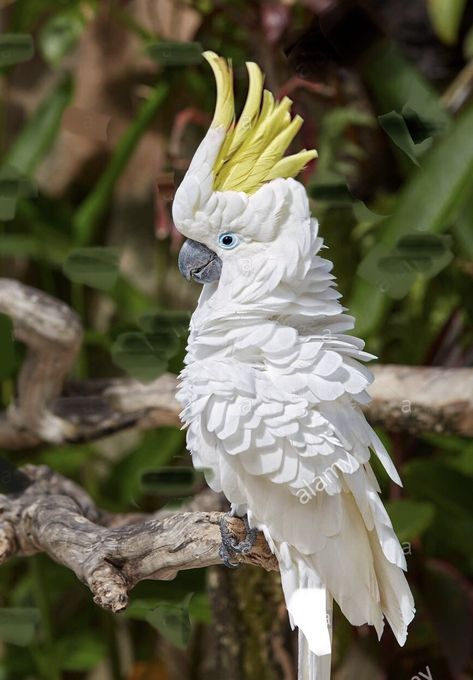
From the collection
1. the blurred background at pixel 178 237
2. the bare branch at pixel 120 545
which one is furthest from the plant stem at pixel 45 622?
the bare branch at pixel 120 545

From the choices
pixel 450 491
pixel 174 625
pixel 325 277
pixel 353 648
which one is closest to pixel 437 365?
pixel 450 491

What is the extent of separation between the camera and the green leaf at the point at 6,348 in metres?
1.26

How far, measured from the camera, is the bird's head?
73cm

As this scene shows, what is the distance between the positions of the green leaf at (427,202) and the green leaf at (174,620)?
471 mm

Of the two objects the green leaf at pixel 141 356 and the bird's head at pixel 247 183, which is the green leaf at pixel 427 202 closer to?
the green leaf at pixel 141 356

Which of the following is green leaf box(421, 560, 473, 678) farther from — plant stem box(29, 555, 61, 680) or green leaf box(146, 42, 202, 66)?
green leaf box(146, 42, 202, 66)

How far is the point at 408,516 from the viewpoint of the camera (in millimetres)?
1280

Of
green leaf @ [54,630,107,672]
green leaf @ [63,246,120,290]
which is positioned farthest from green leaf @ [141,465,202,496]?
green leaf @ [54,630,107,672]

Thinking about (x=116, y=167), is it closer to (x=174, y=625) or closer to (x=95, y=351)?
(x=95, y=351)

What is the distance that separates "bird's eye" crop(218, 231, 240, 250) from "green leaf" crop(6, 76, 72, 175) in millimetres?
951

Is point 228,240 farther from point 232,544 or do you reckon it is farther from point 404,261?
point 404,261

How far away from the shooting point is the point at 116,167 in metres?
1.69

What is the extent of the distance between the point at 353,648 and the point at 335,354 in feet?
2.36

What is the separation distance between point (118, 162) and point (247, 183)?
100 centimetres
